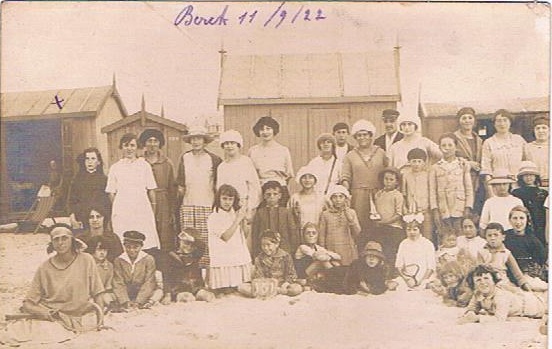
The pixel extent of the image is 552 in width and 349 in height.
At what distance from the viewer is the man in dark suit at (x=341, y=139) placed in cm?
117

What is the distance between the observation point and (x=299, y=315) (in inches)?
45.8

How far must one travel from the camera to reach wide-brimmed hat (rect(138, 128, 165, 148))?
45.7 inches

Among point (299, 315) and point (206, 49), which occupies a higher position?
point (206, 49)

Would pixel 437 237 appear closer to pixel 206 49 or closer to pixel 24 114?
pixel 206 49

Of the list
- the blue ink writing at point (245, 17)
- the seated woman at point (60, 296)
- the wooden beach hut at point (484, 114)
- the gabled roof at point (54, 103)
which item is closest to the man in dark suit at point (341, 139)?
the wooden beach hut at point (484, 114)

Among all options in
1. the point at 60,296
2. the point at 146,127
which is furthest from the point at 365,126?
the point at 60,296

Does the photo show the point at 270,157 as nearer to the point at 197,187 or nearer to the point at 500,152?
the point at 197,187

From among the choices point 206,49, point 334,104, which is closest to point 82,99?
point 206,49

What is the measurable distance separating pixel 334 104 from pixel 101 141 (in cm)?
42

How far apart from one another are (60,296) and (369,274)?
542mm

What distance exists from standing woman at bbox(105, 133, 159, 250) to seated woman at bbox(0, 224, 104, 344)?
0.09 m

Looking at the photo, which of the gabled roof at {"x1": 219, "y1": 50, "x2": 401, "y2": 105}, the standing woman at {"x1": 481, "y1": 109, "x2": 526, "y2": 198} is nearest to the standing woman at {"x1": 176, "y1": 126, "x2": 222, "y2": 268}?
the gabled roof at {"x1": 219, "y1": 50, "x2": 401, "y2": 105}

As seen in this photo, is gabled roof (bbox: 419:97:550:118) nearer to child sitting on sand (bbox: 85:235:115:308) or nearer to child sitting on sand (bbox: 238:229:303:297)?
child sitting on sand (bbox: 238:229:303:297)

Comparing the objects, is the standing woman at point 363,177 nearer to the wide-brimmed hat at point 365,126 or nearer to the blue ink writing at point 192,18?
the wide-brimmed hat at point 365,126
